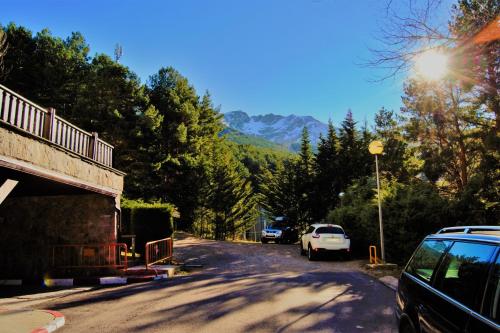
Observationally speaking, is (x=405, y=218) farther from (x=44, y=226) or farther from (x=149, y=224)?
(x=44, y=226)

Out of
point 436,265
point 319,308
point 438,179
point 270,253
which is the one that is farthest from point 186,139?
point 436,265

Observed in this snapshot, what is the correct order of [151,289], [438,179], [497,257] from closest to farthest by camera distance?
1. [497,257]
2. [151,289]
3. [438,179]

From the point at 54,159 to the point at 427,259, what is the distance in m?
9.41

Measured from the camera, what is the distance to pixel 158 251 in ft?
51.2

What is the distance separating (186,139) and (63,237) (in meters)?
25.3

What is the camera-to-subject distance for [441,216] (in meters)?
14.3

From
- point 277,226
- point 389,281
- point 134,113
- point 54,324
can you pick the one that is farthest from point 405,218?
point 134,113

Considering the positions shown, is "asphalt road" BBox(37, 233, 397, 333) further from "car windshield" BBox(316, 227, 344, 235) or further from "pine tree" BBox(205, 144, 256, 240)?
"pine tree" BBox(205, 144, 256, 240)

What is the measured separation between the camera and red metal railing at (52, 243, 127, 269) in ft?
42.8

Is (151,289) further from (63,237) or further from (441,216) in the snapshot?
(441,216)

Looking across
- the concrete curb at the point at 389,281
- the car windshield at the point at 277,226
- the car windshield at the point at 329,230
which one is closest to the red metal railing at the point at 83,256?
the concrete curb at the point at 389,281

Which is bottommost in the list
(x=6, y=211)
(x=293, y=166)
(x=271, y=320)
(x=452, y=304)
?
(x=271, y=320)

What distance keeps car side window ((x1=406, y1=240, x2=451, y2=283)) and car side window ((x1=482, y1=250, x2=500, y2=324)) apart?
3.41ft

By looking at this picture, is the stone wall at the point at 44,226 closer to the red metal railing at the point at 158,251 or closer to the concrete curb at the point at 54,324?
the red metal railing at the point at 158,251
